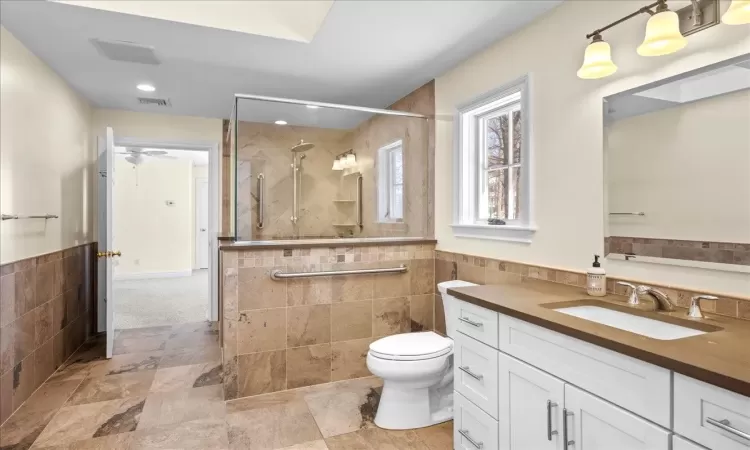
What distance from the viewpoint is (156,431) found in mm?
2213

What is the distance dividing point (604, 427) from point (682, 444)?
23 cm

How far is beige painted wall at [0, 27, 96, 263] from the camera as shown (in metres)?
2.35

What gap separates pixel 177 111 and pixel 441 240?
2.94 metres

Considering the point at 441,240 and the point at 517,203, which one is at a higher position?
the point at 517,203

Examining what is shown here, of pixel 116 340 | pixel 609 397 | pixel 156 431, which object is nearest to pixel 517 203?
pixel 609 397

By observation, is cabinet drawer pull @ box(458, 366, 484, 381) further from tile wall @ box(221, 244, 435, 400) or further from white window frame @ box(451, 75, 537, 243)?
tile wall @ box(221, 244, 435, 400)

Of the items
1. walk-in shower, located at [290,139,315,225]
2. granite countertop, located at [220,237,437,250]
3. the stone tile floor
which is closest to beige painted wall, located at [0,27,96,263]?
the stone tile floor

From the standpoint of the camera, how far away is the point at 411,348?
2.23 meters

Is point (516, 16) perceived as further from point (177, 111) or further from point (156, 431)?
point (177, 111)

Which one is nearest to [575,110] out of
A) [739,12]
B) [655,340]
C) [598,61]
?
[598,61]

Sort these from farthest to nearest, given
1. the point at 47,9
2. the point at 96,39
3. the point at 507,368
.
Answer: the point at 96,39 → the point at 47,9 → the point at 507,368

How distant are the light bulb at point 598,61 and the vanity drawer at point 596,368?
1061mm

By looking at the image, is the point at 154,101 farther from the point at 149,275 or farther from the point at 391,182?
the point at 149,275

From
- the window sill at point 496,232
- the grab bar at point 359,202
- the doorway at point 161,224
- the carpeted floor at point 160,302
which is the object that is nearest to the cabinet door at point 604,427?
the window sill at point 496,232
